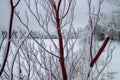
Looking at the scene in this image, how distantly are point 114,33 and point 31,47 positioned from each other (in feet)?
89.6

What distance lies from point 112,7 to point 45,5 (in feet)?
72.6

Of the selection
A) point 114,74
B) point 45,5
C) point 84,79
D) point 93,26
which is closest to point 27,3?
point 45,5

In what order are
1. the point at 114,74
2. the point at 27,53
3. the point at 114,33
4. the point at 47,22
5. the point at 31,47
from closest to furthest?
the point at 47,22
the point at 27,53
the point at 31,47
the point at 114,74
the point at 114,33

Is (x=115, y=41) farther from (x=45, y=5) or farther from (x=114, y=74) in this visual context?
(x=45, y=5)

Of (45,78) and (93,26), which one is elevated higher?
(93,26)

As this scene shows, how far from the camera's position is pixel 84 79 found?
2131 mm

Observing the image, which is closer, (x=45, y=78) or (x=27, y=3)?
(x=27, y=3)

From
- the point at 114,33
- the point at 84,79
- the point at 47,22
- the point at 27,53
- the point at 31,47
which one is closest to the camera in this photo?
the point at 84,79

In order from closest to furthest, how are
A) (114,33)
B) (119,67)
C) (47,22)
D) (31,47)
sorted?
(47,22)
(31,47)
(119,67)
(114,33)

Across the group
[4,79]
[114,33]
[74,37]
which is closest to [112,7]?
[114,33]

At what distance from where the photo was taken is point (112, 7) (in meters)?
23.8

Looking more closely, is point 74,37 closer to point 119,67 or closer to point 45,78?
point 45,78

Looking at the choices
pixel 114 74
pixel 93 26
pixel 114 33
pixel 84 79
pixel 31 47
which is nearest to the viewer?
pixel 84 79

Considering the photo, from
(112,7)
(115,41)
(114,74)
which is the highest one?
(112,7)
